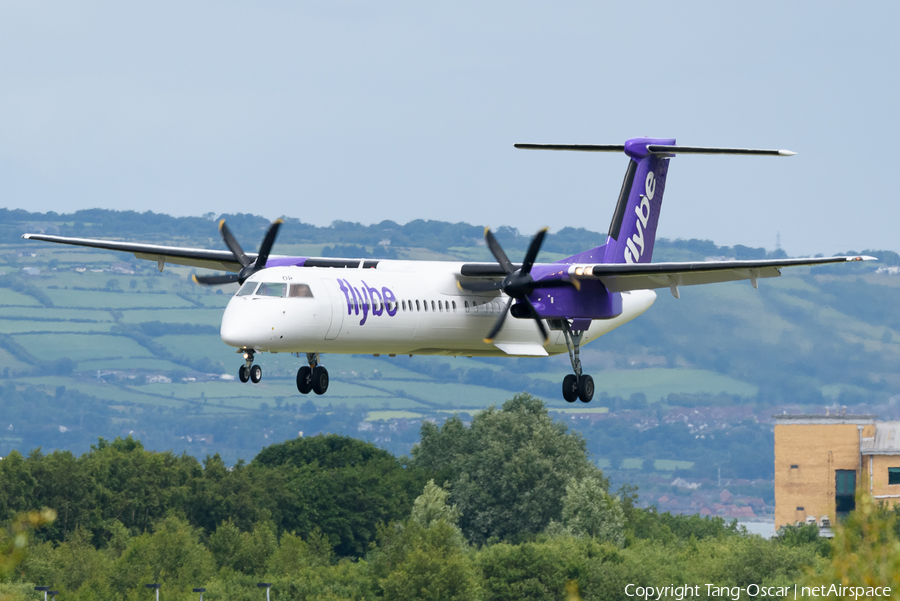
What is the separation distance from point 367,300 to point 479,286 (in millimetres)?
4591

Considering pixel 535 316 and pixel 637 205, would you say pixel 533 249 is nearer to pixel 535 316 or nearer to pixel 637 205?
pixel 535 316

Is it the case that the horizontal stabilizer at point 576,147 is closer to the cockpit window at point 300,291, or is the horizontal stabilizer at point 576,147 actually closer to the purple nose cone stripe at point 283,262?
the purple nose cone stripe at point 283,262

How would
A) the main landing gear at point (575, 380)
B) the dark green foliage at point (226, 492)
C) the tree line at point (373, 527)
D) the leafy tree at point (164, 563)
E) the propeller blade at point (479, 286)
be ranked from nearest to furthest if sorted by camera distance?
the propeller blade at point (479, 286), the main landing gear at point (575, 380), the tree line at point (373, 527), the leafy tree at point (164, 563), the dark green foliage at point (226, 492)

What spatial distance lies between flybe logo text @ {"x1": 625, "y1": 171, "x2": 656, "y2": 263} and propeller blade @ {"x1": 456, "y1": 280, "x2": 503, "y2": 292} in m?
7.79

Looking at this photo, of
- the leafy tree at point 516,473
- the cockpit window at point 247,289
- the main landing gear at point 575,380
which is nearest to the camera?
the cockpit window at point 247,289

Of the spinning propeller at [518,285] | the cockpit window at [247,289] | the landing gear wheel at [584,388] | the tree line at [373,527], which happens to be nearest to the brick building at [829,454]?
the tree line at [373,527]

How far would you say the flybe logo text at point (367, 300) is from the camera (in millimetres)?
33781

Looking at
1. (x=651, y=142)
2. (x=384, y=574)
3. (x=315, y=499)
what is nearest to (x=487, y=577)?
(x=384, y=574)

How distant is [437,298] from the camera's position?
1458 inches

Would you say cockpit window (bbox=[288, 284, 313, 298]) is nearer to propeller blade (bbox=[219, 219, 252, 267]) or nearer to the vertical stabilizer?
propeller blade (bbox=[219, 219, 252, 267])

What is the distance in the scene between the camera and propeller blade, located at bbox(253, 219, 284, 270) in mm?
34041

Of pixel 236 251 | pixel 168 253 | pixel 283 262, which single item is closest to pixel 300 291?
pixel 283 262

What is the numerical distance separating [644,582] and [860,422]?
236 ft

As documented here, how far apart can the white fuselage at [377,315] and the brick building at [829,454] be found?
129990mm
